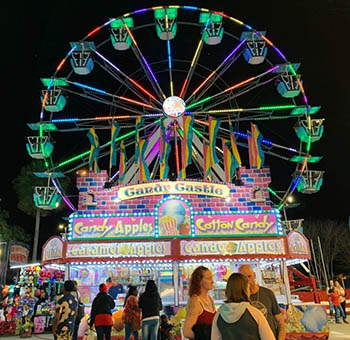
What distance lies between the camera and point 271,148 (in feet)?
52.9

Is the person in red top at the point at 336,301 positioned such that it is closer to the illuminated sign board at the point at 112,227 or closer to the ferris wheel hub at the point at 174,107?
the illuminated sign board at the point at 112,227

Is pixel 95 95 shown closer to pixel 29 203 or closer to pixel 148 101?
pixel 148 101

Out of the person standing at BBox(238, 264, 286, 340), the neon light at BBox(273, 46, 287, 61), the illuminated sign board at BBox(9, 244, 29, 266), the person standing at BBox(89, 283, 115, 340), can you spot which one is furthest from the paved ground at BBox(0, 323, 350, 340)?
the neon light at BBox(273, 46, 287, 61)

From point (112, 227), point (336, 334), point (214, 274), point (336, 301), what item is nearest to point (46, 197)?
point (112, 227)

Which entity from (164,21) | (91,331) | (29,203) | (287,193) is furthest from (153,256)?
(29,203)

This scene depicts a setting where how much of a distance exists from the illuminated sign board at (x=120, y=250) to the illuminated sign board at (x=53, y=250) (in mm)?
308

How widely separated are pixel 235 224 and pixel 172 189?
2.39 metres

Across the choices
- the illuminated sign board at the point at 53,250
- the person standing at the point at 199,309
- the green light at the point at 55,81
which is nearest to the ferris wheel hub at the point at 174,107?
the green light at the point at 55,81

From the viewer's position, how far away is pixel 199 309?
133 inches

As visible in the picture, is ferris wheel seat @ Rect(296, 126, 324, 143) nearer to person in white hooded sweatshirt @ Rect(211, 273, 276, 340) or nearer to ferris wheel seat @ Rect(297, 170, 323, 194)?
ferris wheel seat @ Rect(297, 170, 323, 194)

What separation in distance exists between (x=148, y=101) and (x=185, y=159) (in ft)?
15.9

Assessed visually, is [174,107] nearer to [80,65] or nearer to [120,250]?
[80,65]

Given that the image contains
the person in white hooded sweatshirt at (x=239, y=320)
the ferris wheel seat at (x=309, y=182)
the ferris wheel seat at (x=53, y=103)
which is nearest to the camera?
the person in white hooded sweatshirt at (x=239, y=320)

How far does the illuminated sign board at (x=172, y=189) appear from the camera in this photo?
41.1 feet
